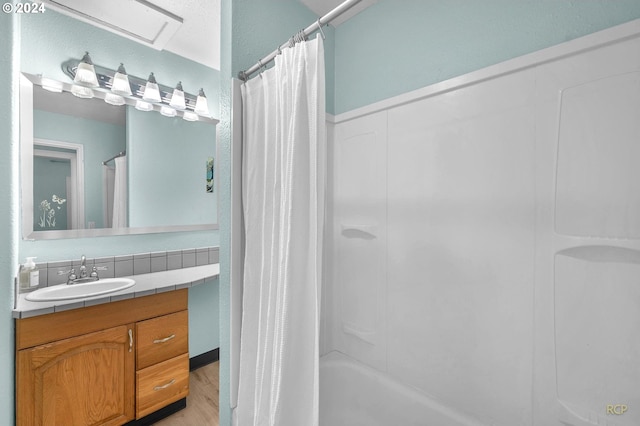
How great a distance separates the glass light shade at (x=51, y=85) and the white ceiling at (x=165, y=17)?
1.49ft

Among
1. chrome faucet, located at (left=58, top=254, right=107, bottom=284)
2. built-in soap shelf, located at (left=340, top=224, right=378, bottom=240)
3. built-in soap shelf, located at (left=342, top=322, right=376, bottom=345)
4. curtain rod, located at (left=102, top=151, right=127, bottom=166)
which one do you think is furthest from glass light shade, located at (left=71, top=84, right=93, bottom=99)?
built-in soap shelf, located at (left=342, top=322, right=376, bottom=345)

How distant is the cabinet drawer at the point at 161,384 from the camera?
1.64 m

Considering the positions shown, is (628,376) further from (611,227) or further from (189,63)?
(189,63)

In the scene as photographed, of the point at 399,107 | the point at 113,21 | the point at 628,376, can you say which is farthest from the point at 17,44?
the point at 628,376

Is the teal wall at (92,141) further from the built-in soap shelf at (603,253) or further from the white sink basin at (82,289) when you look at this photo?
the built-in soap shelf at (603,253)

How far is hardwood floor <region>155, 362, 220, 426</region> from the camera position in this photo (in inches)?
69.6

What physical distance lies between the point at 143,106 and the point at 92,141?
42cm

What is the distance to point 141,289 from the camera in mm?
1629

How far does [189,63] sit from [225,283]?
1998 millimetres

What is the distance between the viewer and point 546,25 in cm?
113

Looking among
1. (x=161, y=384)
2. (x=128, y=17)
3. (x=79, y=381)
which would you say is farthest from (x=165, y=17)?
(x=161, y=384)

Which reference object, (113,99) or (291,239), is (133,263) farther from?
(291,239)

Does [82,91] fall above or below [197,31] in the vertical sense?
below

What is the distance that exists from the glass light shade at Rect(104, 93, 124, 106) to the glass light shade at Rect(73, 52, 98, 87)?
10cm
